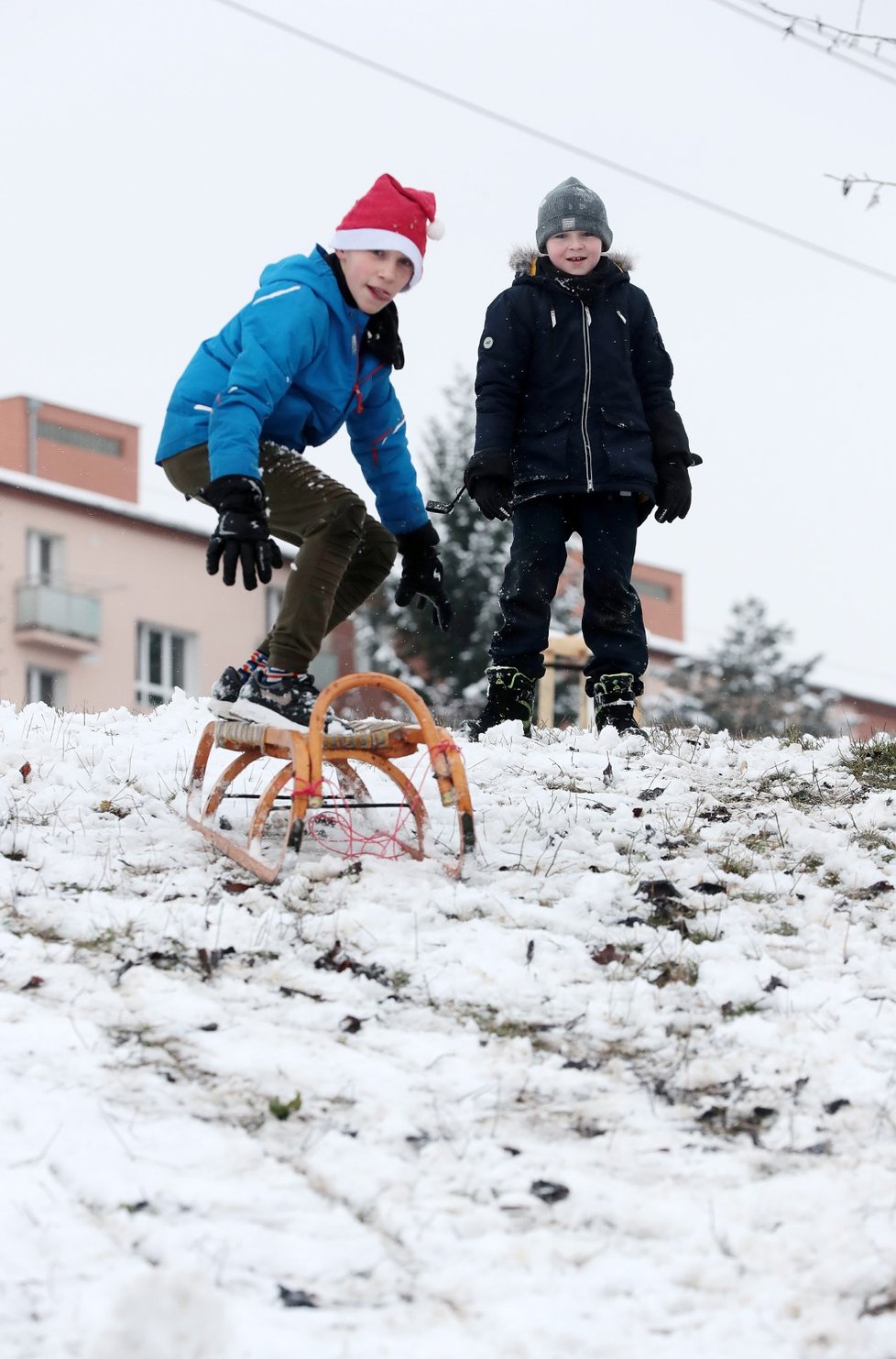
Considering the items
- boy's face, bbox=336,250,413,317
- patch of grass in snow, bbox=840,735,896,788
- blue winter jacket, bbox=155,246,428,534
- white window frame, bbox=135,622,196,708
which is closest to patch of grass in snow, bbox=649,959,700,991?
blue winter jacket, bbox=155,246,428,534

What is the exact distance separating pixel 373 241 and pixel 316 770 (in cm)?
180

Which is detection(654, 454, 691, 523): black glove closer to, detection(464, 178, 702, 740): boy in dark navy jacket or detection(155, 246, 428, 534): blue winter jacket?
detection(464, 178, 702, 740): boy in dark navy jacket

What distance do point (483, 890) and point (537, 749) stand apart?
1.92 meters

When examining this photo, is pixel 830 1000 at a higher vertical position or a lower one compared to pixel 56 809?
lower

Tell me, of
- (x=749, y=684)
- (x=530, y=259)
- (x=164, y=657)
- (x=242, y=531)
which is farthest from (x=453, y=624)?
(x=242, y=531)

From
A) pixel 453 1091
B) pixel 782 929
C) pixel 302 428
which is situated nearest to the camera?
pixel 453 1091

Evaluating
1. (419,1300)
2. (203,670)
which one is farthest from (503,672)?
(203,670)

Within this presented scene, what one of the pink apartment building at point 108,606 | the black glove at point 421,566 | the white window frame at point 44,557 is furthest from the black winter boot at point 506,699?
the white window frame at point 44,557

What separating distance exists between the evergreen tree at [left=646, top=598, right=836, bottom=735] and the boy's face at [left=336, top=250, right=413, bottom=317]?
3619 cm

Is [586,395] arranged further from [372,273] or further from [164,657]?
[164,657]

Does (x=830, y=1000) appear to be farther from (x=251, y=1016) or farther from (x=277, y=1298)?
(x=277, y=1298)

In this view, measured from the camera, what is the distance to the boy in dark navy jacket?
673 cm

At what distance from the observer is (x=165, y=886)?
15.2ft

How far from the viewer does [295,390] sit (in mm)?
5492
